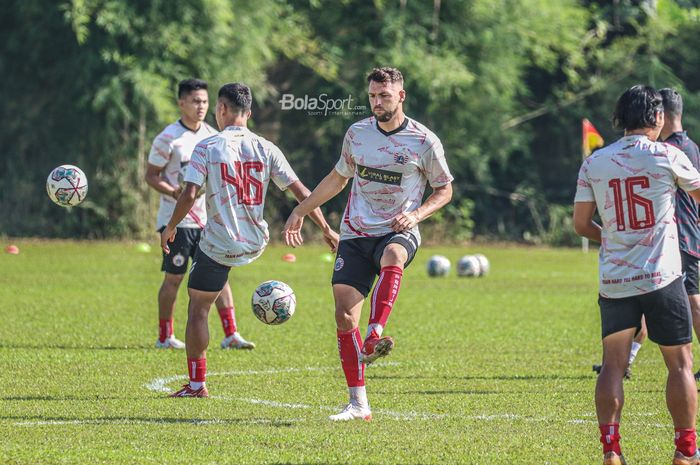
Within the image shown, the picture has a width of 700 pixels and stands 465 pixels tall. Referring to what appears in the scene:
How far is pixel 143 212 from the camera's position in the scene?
30.1 metres

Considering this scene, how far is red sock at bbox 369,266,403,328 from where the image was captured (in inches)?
298

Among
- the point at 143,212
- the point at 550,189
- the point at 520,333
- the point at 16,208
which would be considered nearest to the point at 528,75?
the point at 550,189

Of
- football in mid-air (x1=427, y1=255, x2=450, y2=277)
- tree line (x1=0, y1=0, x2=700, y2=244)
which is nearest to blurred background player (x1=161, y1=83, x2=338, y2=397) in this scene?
football in mid-air (x1=427, y1=255, x2=450, y2=277)

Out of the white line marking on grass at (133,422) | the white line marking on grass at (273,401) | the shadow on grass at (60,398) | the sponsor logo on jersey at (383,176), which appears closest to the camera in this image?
the white line marking on grass at (133,422)

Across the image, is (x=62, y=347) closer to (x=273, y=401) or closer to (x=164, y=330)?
(x=164, y=330)

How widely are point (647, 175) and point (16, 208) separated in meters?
26.3

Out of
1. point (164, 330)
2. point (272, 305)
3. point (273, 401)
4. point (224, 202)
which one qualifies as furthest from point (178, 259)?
point (273, 401)

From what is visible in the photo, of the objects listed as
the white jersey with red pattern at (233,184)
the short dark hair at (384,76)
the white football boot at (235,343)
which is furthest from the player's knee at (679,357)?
Result: the white football boot at (235,343)

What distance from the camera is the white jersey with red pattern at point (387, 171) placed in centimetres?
790

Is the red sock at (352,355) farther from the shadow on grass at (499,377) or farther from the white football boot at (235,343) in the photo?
the white football boot at (235,343)

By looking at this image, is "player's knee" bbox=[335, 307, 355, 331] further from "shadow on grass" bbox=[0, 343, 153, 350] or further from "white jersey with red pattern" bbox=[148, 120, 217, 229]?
"shadow on grass" bbox=[0, 343, 153, 350]

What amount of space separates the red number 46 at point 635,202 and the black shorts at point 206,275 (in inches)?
139

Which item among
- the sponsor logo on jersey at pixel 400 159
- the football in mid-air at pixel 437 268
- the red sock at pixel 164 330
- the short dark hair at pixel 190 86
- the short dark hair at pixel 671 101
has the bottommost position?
the red sock at pixel 164 330

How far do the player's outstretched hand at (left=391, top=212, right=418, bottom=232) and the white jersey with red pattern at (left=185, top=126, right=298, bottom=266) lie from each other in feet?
4.50
